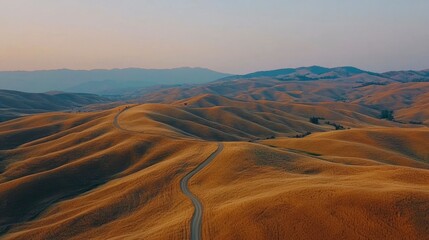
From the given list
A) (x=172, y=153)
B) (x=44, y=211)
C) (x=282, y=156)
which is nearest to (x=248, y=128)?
(x=172, y=153)

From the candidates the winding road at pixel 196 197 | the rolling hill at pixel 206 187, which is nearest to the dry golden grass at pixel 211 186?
the rolling hill at pixel 206 187

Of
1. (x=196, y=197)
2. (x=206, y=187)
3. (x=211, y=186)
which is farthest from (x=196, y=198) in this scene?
(x=211, y=186)

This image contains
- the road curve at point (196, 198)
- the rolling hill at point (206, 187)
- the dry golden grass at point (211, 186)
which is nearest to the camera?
the dry golden grass at point (211, 186)

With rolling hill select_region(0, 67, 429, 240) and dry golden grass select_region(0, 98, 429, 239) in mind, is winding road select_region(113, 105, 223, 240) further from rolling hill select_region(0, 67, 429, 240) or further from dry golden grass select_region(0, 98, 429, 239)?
dry golden grass select_region(0, 98, 429, 239)

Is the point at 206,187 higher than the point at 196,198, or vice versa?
the point at 196,198

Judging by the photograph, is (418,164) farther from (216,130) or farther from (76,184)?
(76,184)

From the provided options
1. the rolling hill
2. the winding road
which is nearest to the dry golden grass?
the rolling hill

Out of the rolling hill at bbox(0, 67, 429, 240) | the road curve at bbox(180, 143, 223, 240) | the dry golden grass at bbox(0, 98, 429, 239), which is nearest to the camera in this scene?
the dry golden grass at bbox(0, 98, 429, 239)

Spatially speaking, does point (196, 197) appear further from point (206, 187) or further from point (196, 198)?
point (206, 187)

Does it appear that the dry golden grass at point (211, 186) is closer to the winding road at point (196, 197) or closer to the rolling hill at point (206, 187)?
the rolling hill at point (206, 187)
